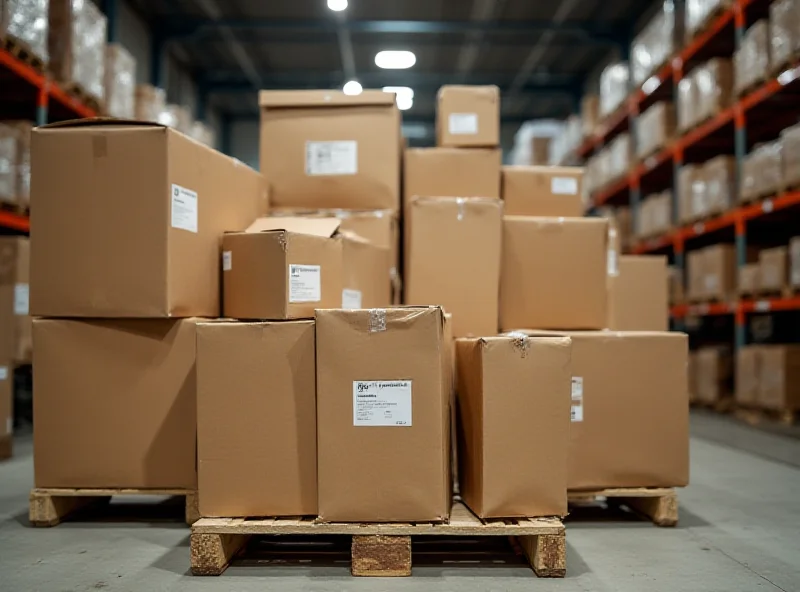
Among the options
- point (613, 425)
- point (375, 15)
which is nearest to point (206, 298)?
point (613, 425)

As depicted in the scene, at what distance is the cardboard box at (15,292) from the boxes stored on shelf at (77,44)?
1.50 metres

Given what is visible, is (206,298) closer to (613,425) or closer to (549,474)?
(549,474)

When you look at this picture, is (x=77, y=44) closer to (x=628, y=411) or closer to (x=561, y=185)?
(x=561, y=185)

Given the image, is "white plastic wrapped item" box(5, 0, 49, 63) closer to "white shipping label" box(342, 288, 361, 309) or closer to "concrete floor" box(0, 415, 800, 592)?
"concrete floor" box(0, 415, 800, 592)

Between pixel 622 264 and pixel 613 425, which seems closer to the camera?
pixel 613 425

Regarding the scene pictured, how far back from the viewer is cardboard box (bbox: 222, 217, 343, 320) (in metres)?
2.45

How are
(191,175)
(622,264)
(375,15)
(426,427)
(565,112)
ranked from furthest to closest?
(565,112) → (375,15) → (622,264) → (191,175) → (426,427)

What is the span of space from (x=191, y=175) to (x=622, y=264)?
2.81 meters

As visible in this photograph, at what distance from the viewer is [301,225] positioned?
8.98 feet

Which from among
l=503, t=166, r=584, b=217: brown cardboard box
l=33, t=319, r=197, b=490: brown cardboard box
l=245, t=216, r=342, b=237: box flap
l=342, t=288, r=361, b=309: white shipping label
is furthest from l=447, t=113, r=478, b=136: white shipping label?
l=33, t=319, r=197, b=490: brown cardboard box

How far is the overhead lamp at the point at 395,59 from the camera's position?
10.7 metres

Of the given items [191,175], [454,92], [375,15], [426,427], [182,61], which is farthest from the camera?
[182,61]

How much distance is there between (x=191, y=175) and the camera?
2.63m

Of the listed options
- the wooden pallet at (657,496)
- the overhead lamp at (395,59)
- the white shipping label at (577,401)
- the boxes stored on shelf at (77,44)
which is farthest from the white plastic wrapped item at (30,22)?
the overhead lamp at (395,59)
